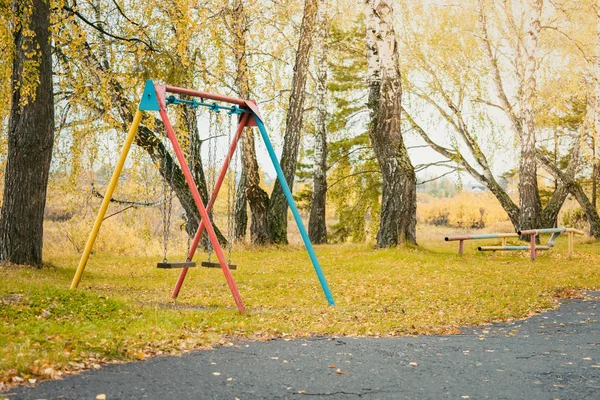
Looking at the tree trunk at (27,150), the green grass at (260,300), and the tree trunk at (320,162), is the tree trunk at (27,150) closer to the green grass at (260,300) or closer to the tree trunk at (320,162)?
the green grass at (260,300)

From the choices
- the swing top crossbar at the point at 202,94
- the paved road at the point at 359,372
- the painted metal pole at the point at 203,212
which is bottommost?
the paved road at the point at 359,372

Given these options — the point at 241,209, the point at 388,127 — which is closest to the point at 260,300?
the point at 388,127

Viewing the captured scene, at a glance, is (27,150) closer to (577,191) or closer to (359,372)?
(359,372)

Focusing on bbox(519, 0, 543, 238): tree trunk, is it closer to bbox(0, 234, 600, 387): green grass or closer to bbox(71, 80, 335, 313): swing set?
bbox(0, 234, 600, 387): green grass

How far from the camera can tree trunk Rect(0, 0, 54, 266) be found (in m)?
11.4

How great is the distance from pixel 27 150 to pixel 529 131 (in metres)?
12.4

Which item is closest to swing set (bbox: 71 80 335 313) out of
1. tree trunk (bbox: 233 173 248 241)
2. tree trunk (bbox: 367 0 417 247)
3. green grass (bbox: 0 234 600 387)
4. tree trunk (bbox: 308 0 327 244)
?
green grass (bbox: 0 234 600 387)

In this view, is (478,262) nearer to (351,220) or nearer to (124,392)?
(351,220)

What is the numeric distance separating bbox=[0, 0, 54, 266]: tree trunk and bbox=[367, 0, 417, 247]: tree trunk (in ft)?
21.2

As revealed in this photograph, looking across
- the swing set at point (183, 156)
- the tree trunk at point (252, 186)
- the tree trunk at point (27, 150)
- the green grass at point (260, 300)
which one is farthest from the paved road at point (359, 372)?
the tree trunk at point (252, 186)

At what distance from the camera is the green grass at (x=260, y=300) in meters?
5.83

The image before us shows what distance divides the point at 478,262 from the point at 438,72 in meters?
7.67

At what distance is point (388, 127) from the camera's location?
15.0 m

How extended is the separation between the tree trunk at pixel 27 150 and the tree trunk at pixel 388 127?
645cm
